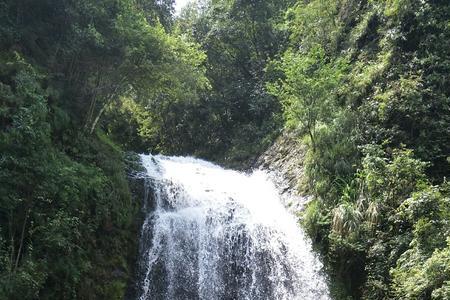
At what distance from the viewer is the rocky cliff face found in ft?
48.6

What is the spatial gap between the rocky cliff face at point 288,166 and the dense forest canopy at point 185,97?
0.45 meters

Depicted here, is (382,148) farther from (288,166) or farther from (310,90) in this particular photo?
(288,166)

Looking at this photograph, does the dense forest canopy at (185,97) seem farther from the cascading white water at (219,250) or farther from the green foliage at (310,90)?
the cascading white water at (219,250)

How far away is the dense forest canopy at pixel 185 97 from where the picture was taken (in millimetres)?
8523

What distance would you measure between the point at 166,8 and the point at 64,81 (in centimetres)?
1263

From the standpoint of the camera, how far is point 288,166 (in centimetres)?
1691

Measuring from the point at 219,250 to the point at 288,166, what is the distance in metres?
5.50

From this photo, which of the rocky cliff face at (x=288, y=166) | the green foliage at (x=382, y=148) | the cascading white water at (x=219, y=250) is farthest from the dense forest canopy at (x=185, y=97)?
the cascading white water at (x=219, y=250)

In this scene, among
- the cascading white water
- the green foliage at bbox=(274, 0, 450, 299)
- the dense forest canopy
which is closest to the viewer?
the dense forest canopy

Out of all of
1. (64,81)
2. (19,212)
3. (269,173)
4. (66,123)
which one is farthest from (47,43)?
(269,173)

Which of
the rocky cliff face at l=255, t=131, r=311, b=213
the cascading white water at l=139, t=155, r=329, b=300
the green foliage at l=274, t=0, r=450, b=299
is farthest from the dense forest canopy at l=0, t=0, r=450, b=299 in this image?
the cascading white water at l=139, t=155, r=329, b=300

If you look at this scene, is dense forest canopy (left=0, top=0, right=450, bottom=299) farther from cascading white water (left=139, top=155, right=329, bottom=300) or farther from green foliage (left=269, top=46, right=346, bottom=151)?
cascading white water (left=139, top=155, right=329, bottom=300)

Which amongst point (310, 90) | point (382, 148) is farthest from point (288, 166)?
point (382, 148)

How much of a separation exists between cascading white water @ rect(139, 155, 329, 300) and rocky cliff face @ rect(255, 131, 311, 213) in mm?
587
